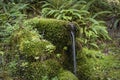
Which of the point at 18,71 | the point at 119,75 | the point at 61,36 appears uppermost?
the point at 61,36

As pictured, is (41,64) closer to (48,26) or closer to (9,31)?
(48,26)

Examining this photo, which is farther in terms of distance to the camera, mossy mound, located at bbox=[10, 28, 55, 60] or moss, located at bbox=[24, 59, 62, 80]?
mossy mound, located at bbox=[10, 28, 55, 60]

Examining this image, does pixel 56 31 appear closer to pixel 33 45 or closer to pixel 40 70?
pixel 33 45

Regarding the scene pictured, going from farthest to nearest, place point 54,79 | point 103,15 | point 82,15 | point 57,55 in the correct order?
1. point 103,15
2. point 82,15
3. point 57,55
4. point 54,79

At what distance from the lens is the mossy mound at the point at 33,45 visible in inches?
270

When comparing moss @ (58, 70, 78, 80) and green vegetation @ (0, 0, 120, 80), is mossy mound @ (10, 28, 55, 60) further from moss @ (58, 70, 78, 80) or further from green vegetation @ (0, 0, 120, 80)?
moss @ (58, 70, 78, 80)

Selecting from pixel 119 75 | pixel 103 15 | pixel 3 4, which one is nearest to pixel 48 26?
pixel 119 75

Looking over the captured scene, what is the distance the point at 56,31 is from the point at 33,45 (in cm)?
84

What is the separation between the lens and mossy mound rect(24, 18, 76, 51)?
24.4ft

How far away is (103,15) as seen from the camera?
439 inches

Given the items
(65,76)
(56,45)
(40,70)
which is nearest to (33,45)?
(40,70)

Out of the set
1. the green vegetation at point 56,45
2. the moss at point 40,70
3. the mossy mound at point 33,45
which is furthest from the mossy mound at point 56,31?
the moss at point 40,70

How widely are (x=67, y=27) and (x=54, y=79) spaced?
160 centimetres

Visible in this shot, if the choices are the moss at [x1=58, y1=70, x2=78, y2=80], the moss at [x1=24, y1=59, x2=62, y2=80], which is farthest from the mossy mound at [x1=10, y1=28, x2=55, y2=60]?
the moss at [x1=58, y1=70, x2=78, y2=80]
